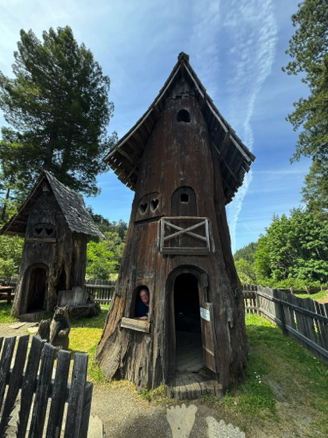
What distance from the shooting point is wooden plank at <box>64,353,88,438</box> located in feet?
7.46

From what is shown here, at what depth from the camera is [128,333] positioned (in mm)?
5711

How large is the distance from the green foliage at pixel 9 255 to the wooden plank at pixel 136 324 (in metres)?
14.6

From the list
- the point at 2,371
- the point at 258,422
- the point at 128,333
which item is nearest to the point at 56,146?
the point at 128,333

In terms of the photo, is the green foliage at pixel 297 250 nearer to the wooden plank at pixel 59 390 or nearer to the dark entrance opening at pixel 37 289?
the dark entrance opening at pixel 37 289

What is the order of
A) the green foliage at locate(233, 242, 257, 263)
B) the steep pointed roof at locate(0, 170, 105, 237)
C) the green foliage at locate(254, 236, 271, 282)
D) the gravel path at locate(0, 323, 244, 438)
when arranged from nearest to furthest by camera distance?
the gravel path at locate(0, 323, 244, 438) → the steep pointed roof at locate(0, 170, 105, 237) → the green foliage at locate(254, 236, 271, 282) → the green foliage at locate(233, 242, 257, 263)

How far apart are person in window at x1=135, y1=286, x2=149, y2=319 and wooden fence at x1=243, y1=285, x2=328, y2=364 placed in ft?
18.2

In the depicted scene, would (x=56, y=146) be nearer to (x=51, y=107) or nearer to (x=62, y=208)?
(x=51, y=107)

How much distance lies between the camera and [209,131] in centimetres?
812

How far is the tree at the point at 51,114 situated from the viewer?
53.7ft

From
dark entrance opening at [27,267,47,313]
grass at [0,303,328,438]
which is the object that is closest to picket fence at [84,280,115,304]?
dark entrance opening at [27,267,47,313]

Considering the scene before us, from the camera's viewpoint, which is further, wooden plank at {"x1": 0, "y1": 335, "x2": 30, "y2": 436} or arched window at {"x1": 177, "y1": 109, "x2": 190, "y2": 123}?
arched window at {"x1": 177, "y1": 109, "x2": 190, "y2": 123}

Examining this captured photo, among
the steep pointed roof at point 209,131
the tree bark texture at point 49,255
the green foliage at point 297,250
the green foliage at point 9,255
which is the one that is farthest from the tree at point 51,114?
the green foliage at point 297,250

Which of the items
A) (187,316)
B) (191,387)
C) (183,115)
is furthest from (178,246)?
(183,115)

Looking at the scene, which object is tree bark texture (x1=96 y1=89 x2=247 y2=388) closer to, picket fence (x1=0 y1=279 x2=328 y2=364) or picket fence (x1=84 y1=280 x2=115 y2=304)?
picket fence (x1=0 y1=279 x2=328 y2=364)
